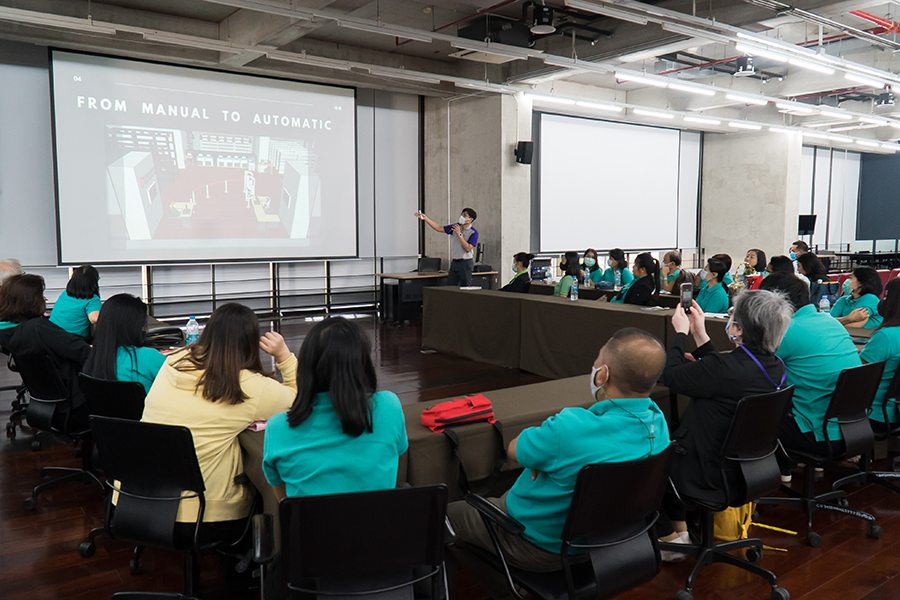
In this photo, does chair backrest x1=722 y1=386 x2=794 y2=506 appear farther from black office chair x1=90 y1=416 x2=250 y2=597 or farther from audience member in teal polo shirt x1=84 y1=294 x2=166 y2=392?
audience member in teal polo shirt x1=84 y1=294 x2=166 y2=392

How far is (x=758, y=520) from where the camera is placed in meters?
3.06

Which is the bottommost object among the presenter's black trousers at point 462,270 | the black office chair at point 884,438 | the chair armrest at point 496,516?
the black office chair at point 884,438

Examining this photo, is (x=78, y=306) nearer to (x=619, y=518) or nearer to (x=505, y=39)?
(x=619, y=518)

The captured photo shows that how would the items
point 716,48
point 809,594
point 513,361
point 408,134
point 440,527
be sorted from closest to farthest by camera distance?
point 440,527, point 809,594, point 513,361, point 716,48, point 408,134

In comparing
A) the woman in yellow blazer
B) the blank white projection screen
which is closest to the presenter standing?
the blank white projection screen

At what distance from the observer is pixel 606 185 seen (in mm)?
12758

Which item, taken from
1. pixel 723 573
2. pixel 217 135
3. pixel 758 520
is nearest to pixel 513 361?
pixel 758 520

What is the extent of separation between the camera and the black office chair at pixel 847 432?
2768 mm

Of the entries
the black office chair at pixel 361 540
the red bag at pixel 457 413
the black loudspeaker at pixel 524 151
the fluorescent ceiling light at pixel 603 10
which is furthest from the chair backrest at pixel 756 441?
the black loudspeaker at pixel 524 151

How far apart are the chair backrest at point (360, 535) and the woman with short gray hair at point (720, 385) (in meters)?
1.33

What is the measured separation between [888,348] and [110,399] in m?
3.71

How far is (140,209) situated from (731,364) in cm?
798

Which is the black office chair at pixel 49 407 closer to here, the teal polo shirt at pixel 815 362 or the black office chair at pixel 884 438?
the teal polo shirt at pixel 815 362

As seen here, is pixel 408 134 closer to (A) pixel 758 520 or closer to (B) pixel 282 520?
(A) pixel 758 520
